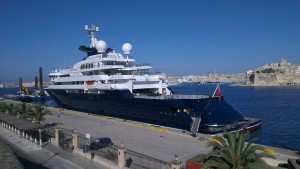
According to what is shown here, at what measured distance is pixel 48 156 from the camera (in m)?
17.8

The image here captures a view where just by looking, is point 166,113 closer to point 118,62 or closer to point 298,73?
point 118,62

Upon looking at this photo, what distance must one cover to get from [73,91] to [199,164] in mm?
33027

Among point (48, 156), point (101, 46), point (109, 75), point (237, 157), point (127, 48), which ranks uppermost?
point (101, 46)

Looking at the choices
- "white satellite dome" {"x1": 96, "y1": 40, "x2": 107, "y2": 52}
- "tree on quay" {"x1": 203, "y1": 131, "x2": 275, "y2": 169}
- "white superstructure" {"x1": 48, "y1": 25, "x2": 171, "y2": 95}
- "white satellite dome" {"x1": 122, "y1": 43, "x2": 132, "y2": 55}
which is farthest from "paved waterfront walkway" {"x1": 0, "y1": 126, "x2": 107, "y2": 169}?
"white satellite dome" {"x1": 96, "y1": 40, "x2": 107, "y2": 52}

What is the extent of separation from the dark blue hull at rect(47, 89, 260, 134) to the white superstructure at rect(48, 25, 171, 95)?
5.47 feet

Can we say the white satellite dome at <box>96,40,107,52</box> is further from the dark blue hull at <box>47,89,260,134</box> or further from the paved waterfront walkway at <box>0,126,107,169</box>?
the paved waterfront walkway at <box>0,126,107,169</box>

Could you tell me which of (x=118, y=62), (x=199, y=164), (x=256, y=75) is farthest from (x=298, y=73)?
(x=199, y=164)

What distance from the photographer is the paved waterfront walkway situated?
15.6 metres

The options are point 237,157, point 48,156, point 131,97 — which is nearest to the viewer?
point 237,157

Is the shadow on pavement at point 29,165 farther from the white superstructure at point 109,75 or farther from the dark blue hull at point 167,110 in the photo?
the white superstructure at point 109,75

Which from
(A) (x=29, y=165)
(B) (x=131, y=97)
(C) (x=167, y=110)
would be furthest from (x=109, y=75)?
(A) (x=29, y=165)

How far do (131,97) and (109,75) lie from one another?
7744 mm

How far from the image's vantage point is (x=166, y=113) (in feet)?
87.5

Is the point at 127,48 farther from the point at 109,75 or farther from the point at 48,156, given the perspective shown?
the point at 48,156
